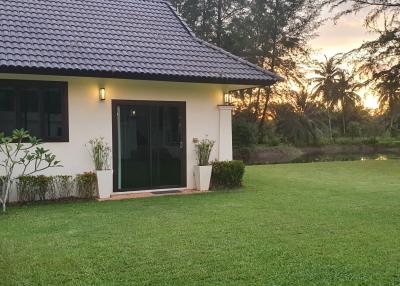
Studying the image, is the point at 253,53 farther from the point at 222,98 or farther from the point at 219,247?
the point at 219,247

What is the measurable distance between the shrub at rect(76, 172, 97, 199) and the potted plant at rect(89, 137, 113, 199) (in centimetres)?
13

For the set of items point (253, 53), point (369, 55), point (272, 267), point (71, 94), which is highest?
point (253, 53)

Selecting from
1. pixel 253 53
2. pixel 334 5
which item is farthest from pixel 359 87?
pixel 253 53

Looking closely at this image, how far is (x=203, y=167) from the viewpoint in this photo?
1048cm

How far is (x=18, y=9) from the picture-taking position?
10.4m

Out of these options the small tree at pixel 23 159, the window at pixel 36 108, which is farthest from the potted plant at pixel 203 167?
the small tree at pixel 23 159

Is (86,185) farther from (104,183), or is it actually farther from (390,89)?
(390,89)

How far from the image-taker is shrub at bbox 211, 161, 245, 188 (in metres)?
10.7

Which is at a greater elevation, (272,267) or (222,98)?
(222,98)

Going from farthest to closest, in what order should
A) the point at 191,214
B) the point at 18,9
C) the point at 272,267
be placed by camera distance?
the point at 18,9
the point at 191,214
the point at 272,267

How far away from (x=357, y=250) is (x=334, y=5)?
17.2 meters

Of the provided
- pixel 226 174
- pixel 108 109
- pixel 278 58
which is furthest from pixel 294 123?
pixel 108 109

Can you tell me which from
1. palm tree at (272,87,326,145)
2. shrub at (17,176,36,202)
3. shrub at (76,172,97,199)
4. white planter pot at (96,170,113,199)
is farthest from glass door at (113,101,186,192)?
palm tree at (272,87,326,145)

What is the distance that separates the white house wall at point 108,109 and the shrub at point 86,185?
33 centimetres
